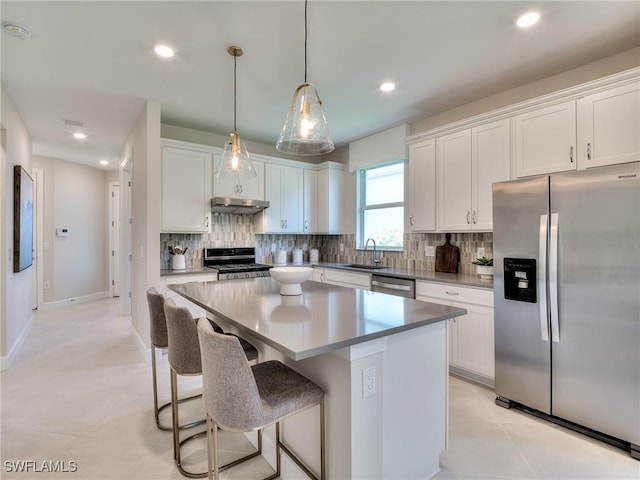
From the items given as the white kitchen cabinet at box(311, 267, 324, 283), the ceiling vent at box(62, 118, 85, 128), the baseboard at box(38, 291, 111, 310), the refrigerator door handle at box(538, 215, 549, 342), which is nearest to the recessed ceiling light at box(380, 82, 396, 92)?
the refrigerator door handle at box(538, 215, 549, 342)

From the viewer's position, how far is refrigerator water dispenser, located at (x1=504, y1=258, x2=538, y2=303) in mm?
2365

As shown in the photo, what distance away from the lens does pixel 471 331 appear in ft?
9.52

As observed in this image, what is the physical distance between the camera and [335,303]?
192 centimetres

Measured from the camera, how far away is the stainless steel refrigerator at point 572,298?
1985mm

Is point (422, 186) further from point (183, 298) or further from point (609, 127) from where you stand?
point (183, 298)

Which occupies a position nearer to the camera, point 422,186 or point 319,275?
point 422,186

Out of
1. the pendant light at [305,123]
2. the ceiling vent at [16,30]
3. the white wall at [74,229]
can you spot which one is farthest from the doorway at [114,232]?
the pendant light at [305,123]

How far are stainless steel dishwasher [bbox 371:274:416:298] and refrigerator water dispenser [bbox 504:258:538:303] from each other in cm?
94

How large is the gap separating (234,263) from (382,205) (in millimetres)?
2137

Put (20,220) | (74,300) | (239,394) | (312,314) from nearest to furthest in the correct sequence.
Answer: (239,394), (312,314), (20,220), (74,300)

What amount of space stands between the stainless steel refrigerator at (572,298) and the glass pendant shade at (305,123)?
151cm

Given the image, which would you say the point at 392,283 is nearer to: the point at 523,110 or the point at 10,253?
the point at 523,110

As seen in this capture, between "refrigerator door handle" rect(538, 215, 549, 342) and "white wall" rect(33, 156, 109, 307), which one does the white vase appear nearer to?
"refrigerator door handle" rect(538, 215, 549, 342)

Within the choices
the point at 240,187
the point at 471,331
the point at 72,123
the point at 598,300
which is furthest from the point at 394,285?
the point at 72,123
